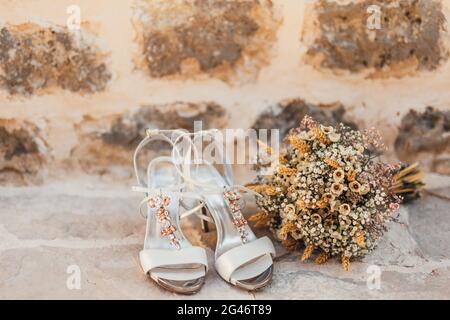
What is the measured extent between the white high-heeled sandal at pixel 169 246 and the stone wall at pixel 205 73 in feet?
1.01

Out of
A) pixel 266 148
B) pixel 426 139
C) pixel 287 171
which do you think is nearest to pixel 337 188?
pixel 287 171

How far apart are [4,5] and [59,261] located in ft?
2.89

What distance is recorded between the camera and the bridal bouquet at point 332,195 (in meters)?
1.43

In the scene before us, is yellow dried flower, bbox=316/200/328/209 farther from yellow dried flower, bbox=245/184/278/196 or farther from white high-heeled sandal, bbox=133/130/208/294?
white high-heeled sandal, bbox=133/130/208/294

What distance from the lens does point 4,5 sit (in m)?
1.80

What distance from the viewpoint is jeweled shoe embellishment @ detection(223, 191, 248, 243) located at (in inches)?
60.1

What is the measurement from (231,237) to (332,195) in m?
0.31

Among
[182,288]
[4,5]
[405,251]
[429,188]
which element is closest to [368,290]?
[405,251]

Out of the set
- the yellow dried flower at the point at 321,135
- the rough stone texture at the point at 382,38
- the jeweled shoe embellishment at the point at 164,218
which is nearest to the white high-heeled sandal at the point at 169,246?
the jeweled shoe embellishment at the point at 164,218

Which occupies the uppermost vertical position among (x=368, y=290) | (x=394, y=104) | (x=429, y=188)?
(x=394, y=104)

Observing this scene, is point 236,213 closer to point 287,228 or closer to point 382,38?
point 287,228

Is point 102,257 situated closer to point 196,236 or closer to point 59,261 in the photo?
point 59,261

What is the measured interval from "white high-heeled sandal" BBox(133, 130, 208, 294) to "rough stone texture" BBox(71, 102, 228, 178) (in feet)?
0.88

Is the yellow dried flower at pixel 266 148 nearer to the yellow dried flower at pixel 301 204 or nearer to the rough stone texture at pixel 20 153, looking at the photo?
the yellow dried flower at pixel 301 204
